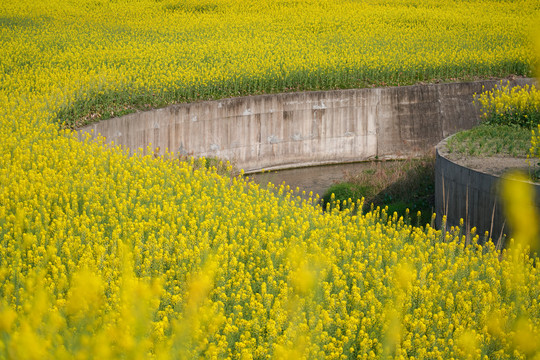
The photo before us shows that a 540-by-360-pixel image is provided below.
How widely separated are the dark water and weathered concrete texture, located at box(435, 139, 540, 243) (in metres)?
4.67

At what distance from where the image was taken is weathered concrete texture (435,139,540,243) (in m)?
11.4

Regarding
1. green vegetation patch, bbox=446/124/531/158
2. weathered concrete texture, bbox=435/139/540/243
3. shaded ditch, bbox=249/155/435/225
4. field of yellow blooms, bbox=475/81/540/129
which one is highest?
field of yellow blooms, bbox=475/81/540/129

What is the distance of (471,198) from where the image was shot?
39.3 ft

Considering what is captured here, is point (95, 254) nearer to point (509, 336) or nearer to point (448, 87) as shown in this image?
point (509, 336)

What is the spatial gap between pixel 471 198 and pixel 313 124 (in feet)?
27.8

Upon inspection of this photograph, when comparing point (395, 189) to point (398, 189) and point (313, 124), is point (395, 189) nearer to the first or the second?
point (398, 189)

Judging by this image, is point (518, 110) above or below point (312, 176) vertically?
above

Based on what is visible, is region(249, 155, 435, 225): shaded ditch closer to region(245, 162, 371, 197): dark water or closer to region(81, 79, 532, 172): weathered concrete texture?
region(245, 162, 371, 197): dark water

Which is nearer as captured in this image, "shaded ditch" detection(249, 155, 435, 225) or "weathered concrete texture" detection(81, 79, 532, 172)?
"shaded ditch" detection(249, 155, 435, 225)

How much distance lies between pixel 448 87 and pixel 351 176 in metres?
6.12

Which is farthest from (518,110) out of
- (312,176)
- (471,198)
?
(312,176)

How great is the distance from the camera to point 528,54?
77.5 ft

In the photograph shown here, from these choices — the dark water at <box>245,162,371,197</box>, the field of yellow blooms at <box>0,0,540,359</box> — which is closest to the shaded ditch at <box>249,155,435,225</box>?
the dark water at <box>245,162,371,197</box>

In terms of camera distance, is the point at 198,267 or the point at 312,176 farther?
the point at 312,176
